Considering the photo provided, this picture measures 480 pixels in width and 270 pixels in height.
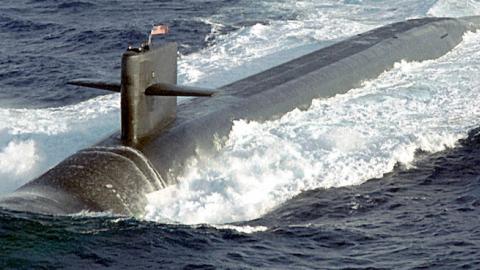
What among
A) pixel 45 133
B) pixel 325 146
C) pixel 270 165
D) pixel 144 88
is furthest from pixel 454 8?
pixel 144 88

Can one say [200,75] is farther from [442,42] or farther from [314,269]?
[314,269]

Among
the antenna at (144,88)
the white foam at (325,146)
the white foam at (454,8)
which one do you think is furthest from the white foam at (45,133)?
the white foam at (454,8)

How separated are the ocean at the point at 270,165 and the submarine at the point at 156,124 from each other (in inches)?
13.3

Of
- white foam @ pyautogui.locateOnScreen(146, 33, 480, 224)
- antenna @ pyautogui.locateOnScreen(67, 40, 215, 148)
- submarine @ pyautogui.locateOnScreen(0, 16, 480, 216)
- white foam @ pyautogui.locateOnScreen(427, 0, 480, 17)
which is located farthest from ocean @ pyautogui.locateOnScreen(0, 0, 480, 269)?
white foam @ pyautogui.locateOnScreen(427, 0, 480, 17)

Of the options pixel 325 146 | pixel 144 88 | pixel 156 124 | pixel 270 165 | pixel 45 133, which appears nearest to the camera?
pixel 144 88

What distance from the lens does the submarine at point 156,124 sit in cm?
1376

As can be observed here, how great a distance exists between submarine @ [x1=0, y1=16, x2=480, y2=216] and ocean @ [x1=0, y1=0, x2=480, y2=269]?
1.11ft

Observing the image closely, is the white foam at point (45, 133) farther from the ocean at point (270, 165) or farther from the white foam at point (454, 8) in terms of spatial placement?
the white foam at point (454, 8)

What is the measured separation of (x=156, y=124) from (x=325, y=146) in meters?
3.38

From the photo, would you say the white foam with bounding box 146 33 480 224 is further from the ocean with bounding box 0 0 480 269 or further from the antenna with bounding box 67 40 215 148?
the antenna with bounding box 67 40 215 148

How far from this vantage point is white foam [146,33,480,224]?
14.5 m

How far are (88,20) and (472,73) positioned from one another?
16.3 m

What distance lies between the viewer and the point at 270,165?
16.1 m

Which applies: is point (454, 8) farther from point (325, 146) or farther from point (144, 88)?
point (144, 88)
